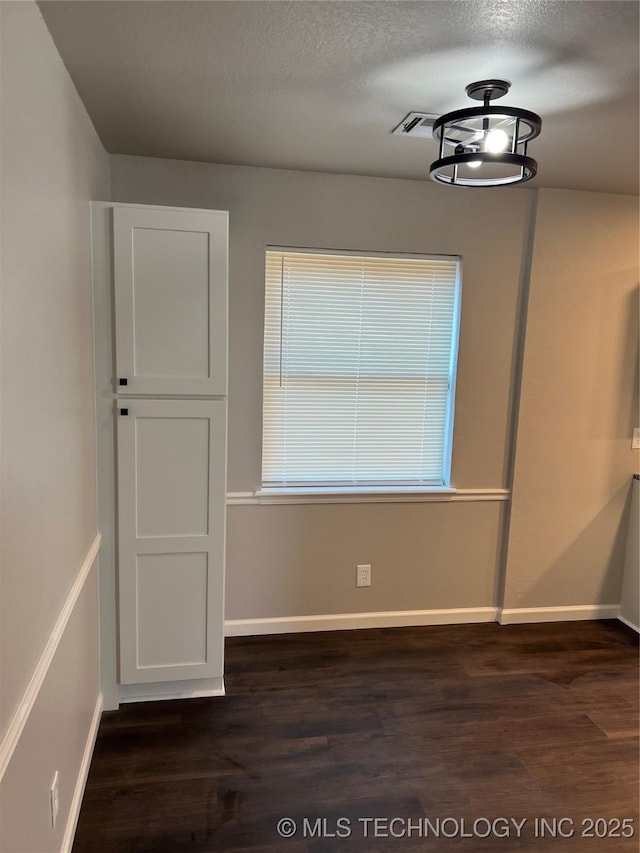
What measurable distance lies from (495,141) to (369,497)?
186 centimetres

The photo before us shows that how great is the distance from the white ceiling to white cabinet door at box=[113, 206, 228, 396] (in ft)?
1.29

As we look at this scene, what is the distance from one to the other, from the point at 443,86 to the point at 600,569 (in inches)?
111

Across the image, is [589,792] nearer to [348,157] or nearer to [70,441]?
[70,441]

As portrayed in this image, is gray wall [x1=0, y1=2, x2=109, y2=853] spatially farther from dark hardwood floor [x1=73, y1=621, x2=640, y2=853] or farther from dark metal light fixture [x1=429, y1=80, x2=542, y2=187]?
dark metal light fixture [x1=429, y1=80, x2=542, y2=187]

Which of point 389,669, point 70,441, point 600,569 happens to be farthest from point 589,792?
point 70,441

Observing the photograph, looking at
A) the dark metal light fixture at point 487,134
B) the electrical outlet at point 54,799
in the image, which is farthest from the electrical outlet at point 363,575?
the dark metal light fixture at point 487,134

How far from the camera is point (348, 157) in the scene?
259 cm

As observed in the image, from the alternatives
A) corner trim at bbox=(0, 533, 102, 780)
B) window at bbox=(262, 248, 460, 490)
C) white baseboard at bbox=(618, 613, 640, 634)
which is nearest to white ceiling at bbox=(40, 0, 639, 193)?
window at bbox=(262, 248, 460, 490)

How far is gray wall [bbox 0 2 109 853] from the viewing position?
4.03 ft

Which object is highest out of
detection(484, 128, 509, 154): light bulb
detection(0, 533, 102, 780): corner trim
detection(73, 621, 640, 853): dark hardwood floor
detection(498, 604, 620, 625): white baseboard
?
detection(484, 128, 509, 154): light bulb

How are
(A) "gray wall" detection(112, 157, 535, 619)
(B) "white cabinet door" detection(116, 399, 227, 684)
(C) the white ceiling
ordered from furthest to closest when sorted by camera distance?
(A) "gray wall" detection(112, 157, 535, 619)
(B) "white cabinet door" detection(116, 399, 227, 684)
(C) the white ceiling

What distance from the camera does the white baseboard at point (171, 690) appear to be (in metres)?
2.50

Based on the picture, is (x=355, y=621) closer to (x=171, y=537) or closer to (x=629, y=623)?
(x=171, y=537)

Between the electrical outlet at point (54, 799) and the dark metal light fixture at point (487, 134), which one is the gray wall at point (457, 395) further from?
the electrical outlet at point (54, 799)
